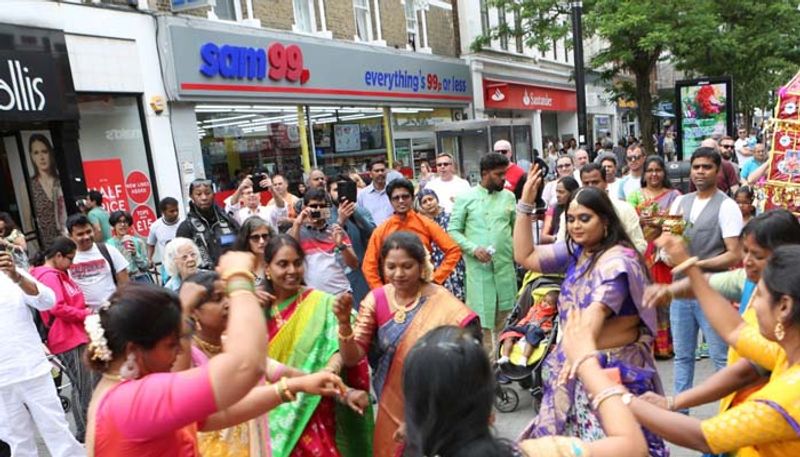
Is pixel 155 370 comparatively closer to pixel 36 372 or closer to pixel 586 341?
pixel 586 341

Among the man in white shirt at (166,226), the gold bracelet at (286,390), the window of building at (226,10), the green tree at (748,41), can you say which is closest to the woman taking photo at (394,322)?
the gold bracelet at (286,390)

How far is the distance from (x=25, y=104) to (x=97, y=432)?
7702mm

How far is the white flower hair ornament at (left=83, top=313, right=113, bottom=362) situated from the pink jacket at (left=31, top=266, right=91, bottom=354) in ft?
9.64

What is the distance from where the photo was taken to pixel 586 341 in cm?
180

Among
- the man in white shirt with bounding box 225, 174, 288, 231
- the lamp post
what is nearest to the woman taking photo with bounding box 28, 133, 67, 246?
the man in white shirt with bounding box 225, 174, 288, 231

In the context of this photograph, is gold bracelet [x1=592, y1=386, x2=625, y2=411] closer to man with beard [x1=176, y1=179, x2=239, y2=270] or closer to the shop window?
man with beard [x1=176, y1=179, x2=239, y2=270]

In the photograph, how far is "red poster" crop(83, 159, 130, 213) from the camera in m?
9.14

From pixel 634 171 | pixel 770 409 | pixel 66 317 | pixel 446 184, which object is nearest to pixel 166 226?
pixel 66 317

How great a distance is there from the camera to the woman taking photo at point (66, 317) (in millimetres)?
4352

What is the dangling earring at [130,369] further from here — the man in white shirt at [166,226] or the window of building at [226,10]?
the window of building at [226,10]

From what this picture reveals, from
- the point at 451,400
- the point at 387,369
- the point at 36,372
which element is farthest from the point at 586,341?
the point at 36,372

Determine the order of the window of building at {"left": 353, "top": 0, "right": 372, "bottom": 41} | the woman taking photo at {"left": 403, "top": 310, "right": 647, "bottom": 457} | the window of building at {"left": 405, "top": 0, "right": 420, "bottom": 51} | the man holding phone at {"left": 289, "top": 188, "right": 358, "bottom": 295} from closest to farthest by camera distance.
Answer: the woman taking photo at {"left": 403, "top": 310, "right": 647, "bottom": 457}, the man holding phone at {"left": 289, "top": 188, "right": 358, "bottom": 295}, the window of building at {"left": 353, "top": 0, "right": 372, "bottom": 41}, the window of building at {"left": 405, "top": 0, "right": 420, "bottom": 51}

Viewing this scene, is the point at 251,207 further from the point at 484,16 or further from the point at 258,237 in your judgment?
the point at 484,16

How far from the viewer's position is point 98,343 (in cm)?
169
